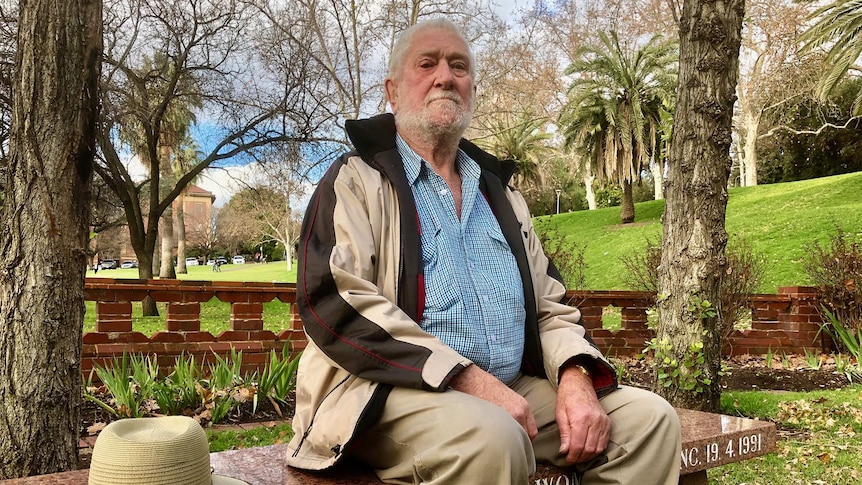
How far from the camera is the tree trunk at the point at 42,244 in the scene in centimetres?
270

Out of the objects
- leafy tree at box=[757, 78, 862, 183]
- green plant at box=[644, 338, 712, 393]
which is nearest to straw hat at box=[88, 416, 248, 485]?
green plant at box=[644, 338, 712, 393]

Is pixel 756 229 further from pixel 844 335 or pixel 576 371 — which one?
pixel 576 371

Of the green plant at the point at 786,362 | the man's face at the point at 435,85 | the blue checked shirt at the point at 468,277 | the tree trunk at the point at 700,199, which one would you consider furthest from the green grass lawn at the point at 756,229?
the blue checked shirt at the point at 468,277

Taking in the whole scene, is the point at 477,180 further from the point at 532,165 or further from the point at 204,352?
the point at 532,165

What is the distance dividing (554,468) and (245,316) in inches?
180

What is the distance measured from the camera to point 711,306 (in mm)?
4523

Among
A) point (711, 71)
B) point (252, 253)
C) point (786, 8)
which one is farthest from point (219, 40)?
point (252, 253)

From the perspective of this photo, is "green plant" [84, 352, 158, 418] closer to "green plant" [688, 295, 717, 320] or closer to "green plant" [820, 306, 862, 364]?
"green plant" [688, 295, 717, 320]

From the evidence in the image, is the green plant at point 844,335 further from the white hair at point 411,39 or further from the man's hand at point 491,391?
the man's hand at point 491,391

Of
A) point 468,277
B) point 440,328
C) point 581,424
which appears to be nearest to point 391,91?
point 468,277

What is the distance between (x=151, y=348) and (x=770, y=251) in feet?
51.3

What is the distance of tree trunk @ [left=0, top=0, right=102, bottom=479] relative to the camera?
2699 millimetres

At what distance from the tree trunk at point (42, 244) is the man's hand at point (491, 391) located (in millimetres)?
1849

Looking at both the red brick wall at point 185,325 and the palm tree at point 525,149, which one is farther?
the palm tree at point 525,149
